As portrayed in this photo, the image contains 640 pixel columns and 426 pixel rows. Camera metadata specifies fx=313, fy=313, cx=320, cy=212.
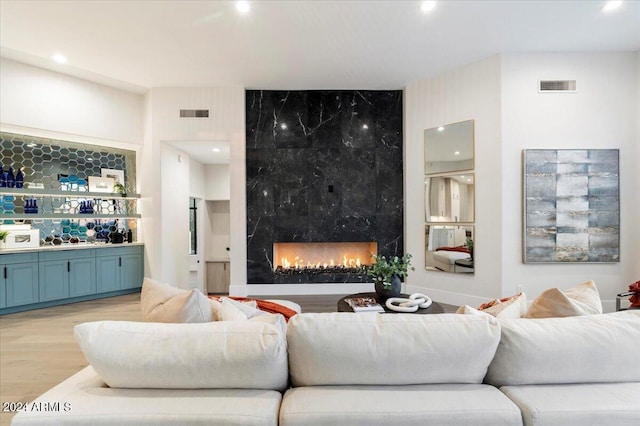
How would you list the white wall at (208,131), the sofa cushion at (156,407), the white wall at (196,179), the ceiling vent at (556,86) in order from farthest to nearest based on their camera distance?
the white wall at (196,179) → the white wall at (208,131) → the ceiling vent at (556,86) → the sofa cushion at (156,407)

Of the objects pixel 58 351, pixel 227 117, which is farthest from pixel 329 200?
pixel 58 351

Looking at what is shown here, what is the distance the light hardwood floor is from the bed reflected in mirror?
629mm

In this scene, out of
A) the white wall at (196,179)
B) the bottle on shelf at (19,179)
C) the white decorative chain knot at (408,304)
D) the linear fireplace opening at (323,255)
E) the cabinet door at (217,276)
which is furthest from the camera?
the cabinet door at (217,276)

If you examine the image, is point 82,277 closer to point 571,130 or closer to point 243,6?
point 243,6

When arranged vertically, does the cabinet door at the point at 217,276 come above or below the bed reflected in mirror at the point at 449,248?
below

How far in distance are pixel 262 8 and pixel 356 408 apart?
148 inches

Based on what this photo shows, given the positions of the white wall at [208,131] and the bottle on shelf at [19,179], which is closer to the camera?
the bottle on shelf at [19,179]

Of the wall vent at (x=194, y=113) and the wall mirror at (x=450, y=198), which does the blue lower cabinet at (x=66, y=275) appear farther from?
the wall mirror at (x=450, y=198)

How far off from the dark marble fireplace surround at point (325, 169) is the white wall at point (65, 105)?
214cm

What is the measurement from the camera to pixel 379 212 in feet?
18.1

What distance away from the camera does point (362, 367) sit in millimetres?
1236

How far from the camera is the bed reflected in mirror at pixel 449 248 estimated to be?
467cm

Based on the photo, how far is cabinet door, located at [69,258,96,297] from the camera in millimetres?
4875

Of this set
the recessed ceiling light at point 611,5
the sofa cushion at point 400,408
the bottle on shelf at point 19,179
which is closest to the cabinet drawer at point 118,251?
the bottle on shelf at point 19,179
